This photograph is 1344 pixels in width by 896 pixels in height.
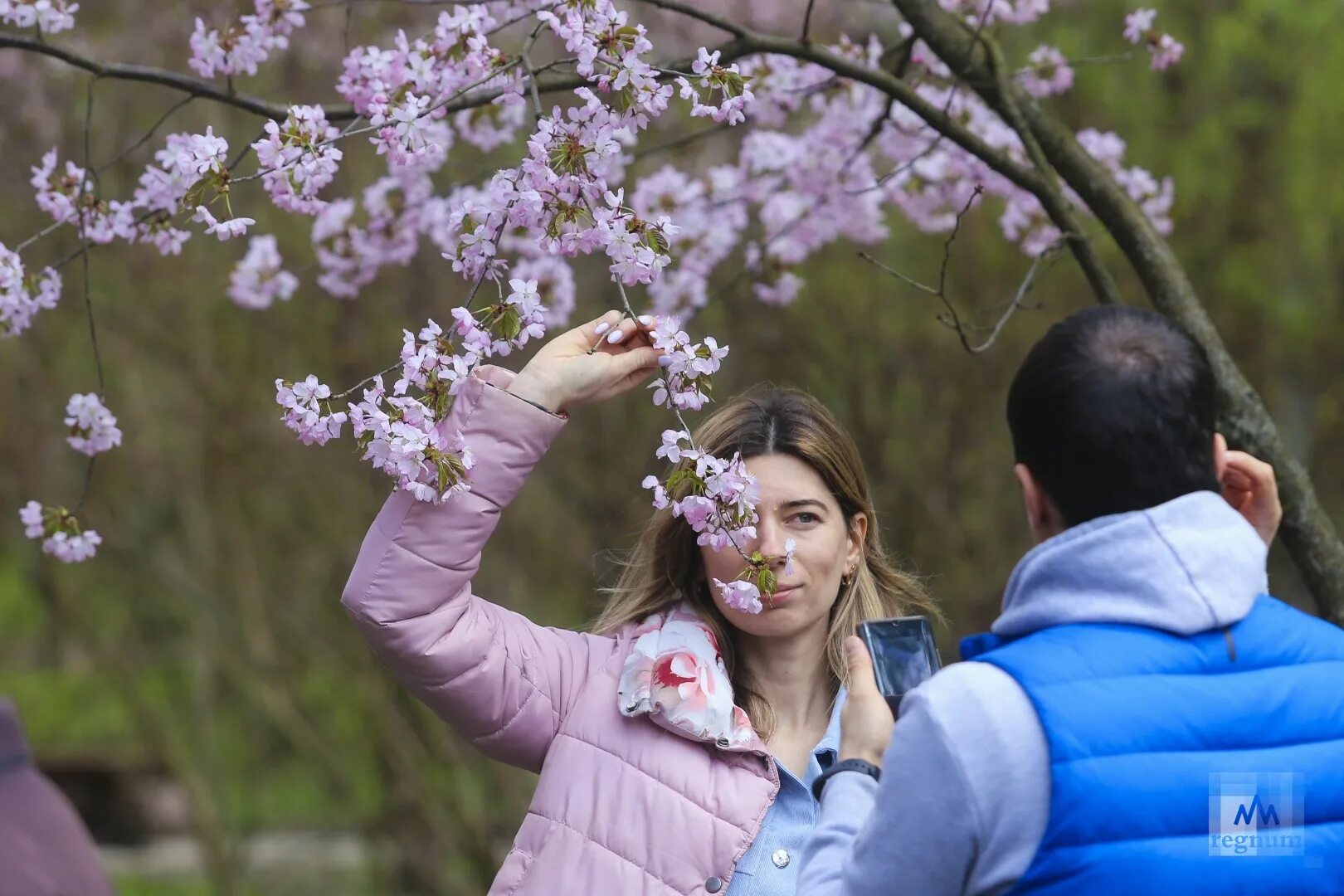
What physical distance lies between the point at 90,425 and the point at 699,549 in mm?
1263

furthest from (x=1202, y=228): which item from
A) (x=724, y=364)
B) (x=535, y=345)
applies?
(x=535, y=345)

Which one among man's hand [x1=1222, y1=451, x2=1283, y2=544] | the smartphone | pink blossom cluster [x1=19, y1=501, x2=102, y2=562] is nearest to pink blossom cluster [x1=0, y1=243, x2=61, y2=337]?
pink blossom cluster [x1=19, y1=501, x2=102, y2=562]

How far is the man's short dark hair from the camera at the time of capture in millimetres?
1534

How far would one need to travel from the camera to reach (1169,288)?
3.13 metres

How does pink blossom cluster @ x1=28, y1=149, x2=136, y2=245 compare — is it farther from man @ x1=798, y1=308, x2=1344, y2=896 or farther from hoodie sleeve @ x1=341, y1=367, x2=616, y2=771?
man @ x1=798, y1=308, x2=1344, y2=896

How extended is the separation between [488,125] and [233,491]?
544 cm

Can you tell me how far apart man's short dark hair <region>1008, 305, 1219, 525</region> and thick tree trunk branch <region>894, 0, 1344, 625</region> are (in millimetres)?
1578

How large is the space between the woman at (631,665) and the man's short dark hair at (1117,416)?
790mm

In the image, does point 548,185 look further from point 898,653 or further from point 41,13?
point 41,13

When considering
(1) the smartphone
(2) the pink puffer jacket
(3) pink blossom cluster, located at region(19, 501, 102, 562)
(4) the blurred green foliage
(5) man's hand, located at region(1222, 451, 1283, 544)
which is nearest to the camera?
(1) the smartphone

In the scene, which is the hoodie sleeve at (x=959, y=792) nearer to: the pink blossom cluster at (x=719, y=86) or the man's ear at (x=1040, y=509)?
the man's ear at (x=1040, y=509)

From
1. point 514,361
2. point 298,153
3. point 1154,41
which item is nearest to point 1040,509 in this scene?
point 298,153

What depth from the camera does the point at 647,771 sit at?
2.22 meters

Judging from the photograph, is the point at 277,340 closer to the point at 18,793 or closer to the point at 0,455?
the point at 0,455
